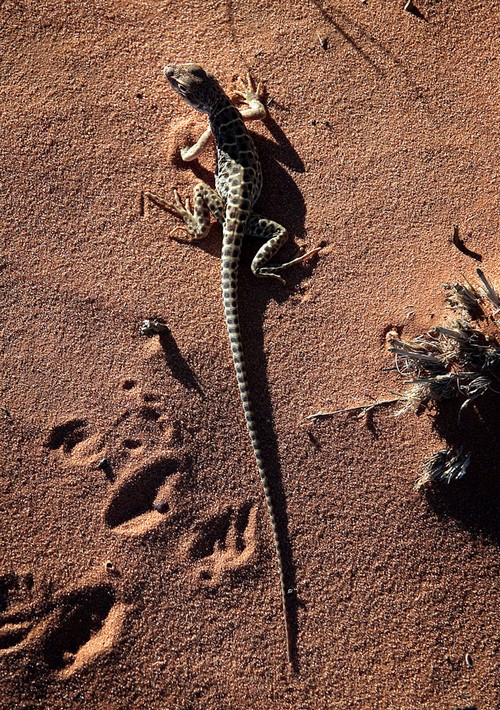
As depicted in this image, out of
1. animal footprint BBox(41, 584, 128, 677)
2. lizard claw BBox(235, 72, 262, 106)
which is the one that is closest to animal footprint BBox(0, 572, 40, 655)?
animal footprint BBox(41, 584, 128, 677)

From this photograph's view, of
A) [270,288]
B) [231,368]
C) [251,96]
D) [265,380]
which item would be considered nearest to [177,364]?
[231,368]

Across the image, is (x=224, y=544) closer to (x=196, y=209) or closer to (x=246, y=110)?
(x=196, y=209)

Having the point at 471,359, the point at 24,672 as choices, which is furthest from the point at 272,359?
the point at 24,672

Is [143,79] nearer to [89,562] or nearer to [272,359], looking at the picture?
[272,359]

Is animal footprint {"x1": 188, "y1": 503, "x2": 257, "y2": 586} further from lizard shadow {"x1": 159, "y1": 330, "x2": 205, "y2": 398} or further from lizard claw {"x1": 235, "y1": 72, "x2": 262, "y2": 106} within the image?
lizard claw {"x1": 235, "y1": 72, "x2": 262, "y2": 106}

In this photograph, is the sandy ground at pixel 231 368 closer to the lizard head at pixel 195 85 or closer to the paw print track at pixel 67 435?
the paw print track at pixel 67 435
